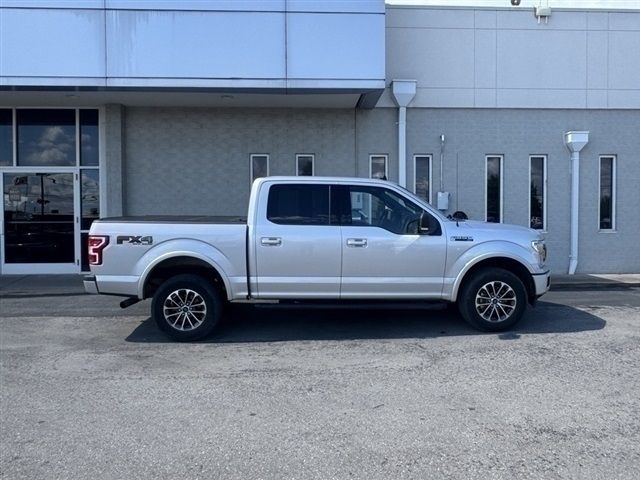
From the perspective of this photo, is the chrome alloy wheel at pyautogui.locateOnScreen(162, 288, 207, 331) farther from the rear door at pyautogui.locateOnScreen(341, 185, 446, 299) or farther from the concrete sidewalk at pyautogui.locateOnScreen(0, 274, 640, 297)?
the concrete sidewalk at pyautogui.locateOnScreen(0, 274, 640, 297)

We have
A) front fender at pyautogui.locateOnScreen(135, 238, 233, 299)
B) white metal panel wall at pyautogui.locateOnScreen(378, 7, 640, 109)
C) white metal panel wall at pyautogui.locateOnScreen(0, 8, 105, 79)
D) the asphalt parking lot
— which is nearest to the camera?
the asphalt parking lot

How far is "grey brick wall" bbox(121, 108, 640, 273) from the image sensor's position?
520 inches

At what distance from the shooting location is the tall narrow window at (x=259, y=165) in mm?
13328

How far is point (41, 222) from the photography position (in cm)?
1343

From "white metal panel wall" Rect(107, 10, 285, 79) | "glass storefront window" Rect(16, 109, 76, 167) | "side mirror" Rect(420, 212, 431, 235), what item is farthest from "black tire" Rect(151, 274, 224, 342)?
"glass storefront window" Rect(16, 109, 76, 167)

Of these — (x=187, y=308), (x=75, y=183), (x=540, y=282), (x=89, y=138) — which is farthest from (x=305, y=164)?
(x=540, y=282)

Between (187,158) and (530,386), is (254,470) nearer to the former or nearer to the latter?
(530,386)

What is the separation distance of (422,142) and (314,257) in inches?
270

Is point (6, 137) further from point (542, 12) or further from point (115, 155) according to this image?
point (542, 12)

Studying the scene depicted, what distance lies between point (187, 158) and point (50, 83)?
10.3 feet

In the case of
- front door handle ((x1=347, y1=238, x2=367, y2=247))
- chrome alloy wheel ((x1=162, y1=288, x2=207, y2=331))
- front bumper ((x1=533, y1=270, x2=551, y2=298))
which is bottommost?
chrome alloy wheel ((x1=162, y1=288, x2=207, y2=331))

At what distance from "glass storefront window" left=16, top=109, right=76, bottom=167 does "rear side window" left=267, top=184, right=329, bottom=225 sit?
782 centimetres

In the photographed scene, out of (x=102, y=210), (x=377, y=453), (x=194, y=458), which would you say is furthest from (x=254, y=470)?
(x=102, y=210)

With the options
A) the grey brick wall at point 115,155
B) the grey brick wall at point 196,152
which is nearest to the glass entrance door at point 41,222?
the grey brick wall at point 115,155
